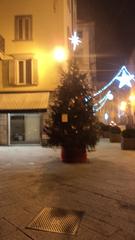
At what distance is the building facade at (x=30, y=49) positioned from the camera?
17.3 m

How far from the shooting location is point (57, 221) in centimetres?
466

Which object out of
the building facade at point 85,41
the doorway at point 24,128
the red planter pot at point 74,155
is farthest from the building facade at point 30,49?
the building facade at point 85,41

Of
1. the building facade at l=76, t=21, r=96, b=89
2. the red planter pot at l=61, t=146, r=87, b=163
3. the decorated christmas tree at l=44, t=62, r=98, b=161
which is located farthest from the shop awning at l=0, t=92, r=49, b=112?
the building facade at l=76, t=21, r=96, b=89

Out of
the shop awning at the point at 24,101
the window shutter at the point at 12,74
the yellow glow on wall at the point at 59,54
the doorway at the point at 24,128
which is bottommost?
the doorway at the point at 24,128

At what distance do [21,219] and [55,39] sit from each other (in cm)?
1441

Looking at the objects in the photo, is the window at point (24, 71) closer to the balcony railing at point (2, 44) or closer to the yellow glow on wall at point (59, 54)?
the balcony railing at point (2, 44)

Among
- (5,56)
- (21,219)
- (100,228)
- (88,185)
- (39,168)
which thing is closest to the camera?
(100,228)

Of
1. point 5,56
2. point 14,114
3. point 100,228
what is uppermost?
point 5,56

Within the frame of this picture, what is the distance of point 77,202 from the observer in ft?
18.6

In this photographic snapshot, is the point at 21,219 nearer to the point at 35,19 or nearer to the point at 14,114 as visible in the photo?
the point at 14,114

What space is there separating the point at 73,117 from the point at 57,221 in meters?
6.18


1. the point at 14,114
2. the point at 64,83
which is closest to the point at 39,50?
the point at 14,114

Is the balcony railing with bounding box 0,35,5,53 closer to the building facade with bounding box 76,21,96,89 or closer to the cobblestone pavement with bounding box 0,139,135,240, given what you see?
the cobblestone pavement with bounding box 0,139,135,240

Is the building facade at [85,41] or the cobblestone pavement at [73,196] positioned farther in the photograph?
the building facade at [85,41]
